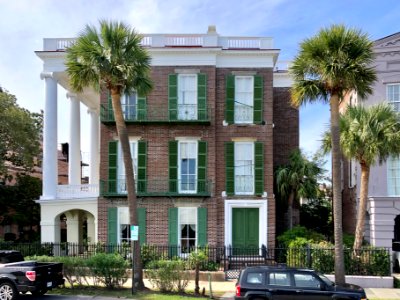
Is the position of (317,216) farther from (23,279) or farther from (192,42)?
(23,279)

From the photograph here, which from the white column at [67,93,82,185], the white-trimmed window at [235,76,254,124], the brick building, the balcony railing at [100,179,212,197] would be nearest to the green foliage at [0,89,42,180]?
the white column at [67,93,82,185]

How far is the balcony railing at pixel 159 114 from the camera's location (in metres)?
24.0

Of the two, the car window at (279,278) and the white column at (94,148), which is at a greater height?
the white column at (94,148)

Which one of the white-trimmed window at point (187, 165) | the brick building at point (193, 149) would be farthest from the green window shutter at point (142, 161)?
the white-trimmed window at point (187, 165)

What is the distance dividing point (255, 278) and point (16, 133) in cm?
1820

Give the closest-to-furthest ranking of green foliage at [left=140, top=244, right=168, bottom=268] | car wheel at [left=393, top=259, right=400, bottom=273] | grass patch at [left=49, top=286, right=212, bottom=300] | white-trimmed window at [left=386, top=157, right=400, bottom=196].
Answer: grass patch at [left=49, top=286, right=212, bottom=300] → green foliage at [left=140, top=244, right=168, bottom=268] → car wheel at [left=393, top=259, right=400, bottom=273] → white-trimmed window at [left=386, top=157, right=400, bottom=196]

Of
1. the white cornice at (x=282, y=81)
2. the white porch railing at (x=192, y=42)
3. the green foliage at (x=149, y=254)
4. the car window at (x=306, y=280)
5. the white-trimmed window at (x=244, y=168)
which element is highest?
the white porch railing at (x=192, y=42)

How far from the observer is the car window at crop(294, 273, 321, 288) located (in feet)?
45.2

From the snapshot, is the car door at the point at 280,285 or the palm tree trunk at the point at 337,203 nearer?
the car door at the point at 280,285

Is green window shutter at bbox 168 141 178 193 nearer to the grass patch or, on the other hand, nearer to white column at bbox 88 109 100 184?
A: white column at bbox 88 109 100 184

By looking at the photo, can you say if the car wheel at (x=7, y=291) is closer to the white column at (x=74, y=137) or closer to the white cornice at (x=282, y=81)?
the white column at (x=74, y=137)

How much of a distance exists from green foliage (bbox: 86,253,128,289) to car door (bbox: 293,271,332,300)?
659 cm

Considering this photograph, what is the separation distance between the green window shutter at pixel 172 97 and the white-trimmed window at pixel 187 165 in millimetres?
1465

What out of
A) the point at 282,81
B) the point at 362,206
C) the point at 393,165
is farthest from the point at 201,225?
the point at 393,165
